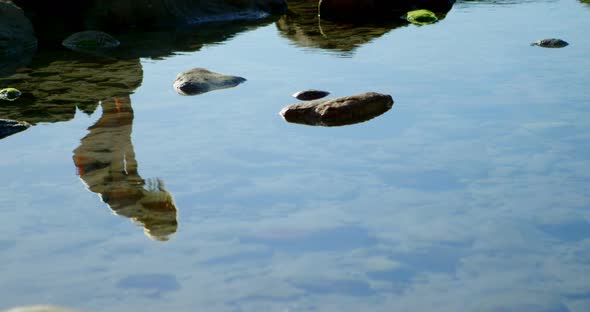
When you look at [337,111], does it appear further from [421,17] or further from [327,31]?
[421,17]

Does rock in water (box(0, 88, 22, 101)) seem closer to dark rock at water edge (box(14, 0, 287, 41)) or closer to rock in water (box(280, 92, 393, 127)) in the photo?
rock in water (box(280, 92, 393, 127))

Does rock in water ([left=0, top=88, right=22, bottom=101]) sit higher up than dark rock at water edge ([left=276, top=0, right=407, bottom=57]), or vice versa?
rock in water ([left=0, top=88, right=22, bottom=101])

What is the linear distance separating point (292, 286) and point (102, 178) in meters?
2.26

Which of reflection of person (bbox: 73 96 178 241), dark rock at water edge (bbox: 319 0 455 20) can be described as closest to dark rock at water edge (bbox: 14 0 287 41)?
dark rock at water edge (bbox: 319 0 455 20)

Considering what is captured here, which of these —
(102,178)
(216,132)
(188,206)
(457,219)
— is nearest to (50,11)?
(216,132)

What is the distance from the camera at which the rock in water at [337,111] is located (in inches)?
306

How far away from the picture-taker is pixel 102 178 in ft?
21.2

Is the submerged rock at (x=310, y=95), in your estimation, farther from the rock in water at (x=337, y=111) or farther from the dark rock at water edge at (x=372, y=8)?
the dark rock at water edge at (x=372, y=8)

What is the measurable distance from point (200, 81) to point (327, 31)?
13.0 ft

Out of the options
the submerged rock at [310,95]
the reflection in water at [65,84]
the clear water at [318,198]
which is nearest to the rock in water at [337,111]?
the clear water at [318,198]

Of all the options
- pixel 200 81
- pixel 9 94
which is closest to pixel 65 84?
pixel 9 94

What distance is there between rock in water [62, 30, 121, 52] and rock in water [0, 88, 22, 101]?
275cm

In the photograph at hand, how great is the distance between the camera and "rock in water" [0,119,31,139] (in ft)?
25.0

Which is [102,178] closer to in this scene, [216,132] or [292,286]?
[216,132]
